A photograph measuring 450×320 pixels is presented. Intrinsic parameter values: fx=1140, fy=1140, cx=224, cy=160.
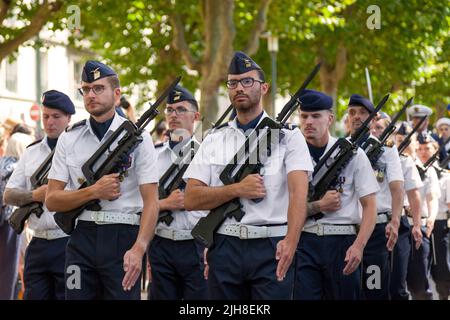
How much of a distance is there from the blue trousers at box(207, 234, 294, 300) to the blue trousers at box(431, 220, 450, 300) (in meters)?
6.37

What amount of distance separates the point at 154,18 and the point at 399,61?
21.6ft

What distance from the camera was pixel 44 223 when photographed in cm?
848

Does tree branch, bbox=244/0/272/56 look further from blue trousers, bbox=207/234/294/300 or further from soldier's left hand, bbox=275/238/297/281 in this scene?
soldier's left hand, bbox=275/238/297/281

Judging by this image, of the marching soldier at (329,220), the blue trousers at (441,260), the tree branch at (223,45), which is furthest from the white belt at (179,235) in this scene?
the tree branch at (223,45)

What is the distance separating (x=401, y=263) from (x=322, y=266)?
2.41 m

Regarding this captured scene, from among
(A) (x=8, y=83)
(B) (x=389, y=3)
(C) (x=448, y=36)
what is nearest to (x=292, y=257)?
(B) (x=389, y=3)

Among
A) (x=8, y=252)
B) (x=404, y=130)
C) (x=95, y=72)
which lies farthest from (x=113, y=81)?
(x=404, y=130)

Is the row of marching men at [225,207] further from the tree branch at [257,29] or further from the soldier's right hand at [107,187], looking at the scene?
the tree branch at [257,29]

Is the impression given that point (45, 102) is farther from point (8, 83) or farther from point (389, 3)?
point (8, 83)

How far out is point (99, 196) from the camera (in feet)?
22.0

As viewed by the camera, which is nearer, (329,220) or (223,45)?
(329,220)

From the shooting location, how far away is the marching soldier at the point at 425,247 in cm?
1165

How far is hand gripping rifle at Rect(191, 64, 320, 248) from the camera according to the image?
6.69 m

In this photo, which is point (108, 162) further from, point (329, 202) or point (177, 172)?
point (177, 172)
